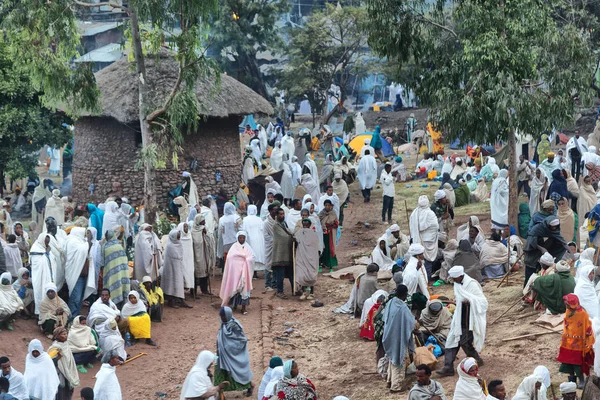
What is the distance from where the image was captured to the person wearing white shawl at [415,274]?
13.0 metres

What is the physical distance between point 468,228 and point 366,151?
9598mm

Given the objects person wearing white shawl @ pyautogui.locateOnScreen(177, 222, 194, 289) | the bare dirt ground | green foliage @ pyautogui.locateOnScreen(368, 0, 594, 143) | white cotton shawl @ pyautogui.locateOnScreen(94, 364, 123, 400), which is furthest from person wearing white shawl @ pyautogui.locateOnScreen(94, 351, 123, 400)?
green foliage @ pyautogui.locateOnScreen(368, 0, 594, 143)

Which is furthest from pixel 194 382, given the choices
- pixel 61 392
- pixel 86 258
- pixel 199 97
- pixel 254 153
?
pixel 254 153

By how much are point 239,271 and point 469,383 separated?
244 inches

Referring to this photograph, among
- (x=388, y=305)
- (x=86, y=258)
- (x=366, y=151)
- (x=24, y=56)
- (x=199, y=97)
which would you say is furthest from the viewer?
(x=366, y=151)

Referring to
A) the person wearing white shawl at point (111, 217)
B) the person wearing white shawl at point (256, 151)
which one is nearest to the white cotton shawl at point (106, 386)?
the person wearing white shawl at point (111, 217)

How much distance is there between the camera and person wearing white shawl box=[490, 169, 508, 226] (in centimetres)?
1783

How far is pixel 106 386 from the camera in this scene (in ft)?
34.6

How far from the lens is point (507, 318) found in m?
13.3

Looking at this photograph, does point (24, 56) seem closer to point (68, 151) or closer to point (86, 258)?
point (86, 258)

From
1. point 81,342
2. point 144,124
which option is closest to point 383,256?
point 81,342

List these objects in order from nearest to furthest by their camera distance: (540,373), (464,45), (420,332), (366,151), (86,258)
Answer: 1. (540,373)
2. (420,332)
3. (86,258)
4. (464,45)
5. (366,151)

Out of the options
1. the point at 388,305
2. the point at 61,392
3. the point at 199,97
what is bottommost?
the point at 61,392

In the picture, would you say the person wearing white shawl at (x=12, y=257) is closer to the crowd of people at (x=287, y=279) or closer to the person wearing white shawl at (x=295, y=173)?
the crowd of people at (x=287, y=279)
